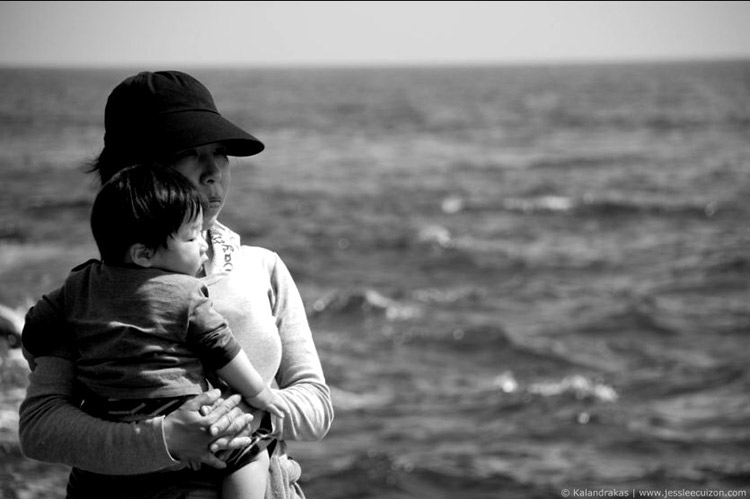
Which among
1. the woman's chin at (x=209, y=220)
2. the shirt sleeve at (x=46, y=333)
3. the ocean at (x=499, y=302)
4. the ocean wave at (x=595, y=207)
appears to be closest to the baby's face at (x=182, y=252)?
the woman's chin at (x=209, y=220)

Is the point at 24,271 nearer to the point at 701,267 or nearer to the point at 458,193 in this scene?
the point at 701,267

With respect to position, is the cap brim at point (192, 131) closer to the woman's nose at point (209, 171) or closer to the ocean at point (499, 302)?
the woman's nose at point (209, 171)

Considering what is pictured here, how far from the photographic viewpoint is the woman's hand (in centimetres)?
243

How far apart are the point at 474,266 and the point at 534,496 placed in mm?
13203

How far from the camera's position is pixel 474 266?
83.0 ft

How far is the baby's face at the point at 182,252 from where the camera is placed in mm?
2533

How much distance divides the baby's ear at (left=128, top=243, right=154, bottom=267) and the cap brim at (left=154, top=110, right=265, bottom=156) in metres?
0.27

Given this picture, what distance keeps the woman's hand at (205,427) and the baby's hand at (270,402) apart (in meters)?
0.07

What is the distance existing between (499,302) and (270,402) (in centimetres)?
1959

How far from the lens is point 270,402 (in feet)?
8.64

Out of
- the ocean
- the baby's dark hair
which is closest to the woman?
the baby's dark hair

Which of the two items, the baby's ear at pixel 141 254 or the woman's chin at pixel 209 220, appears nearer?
the baby's ear at pixel 141 254

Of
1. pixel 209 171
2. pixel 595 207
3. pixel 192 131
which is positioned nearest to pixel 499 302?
pixel 595 207

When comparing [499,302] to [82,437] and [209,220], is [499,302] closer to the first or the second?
[209,220]
